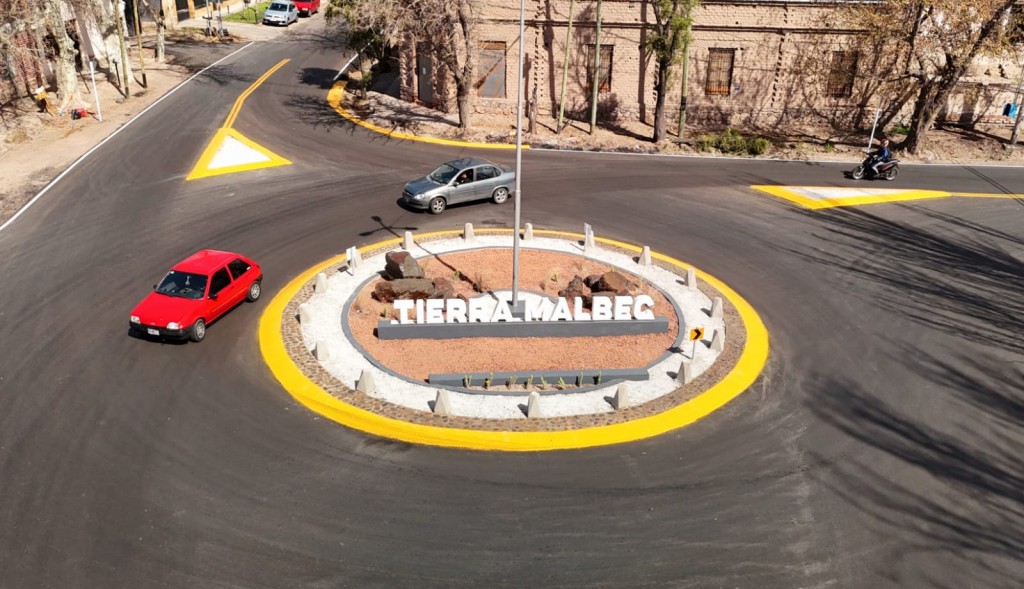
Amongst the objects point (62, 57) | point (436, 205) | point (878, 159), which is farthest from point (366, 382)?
point (62, 57)

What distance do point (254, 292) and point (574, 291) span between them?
32.0ft

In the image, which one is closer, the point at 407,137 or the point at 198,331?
the point at 198,331

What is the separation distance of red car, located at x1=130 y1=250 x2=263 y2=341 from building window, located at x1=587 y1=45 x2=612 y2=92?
26429mm

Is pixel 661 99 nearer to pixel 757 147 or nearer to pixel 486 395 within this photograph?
pixel 757 147

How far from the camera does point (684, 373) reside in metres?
18.6

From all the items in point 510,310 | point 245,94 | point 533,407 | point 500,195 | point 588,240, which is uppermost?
point 245,94

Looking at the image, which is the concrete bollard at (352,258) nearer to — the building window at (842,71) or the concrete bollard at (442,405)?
the concrete bollard at (442,405)

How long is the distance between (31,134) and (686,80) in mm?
34431

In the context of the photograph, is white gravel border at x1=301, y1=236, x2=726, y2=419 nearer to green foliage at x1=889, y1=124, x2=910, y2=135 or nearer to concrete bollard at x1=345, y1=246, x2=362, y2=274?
concrete bollard at x1=345, y1=246, x2=362, y2=274

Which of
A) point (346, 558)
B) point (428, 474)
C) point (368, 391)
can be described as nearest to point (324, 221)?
point (368, 391)

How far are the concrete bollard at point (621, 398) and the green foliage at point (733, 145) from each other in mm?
24666

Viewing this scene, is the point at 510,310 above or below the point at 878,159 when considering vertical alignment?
below

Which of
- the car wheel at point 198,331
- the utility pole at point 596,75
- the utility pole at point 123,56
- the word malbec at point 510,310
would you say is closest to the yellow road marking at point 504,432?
the car wheel at point 198,331

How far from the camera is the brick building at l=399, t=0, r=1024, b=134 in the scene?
4100 centimetres
